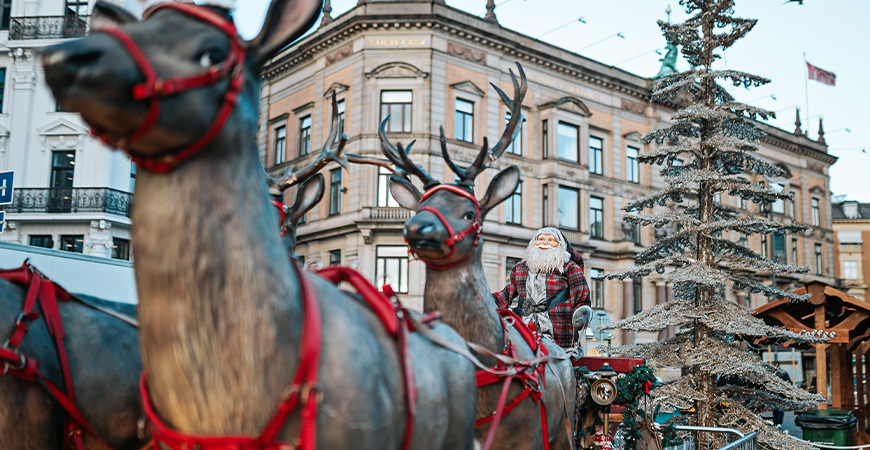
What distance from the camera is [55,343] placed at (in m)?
3.56

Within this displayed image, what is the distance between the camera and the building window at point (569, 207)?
32.8 meters

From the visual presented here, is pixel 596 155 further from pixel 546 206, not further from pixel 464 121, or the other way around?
pixel 464 121

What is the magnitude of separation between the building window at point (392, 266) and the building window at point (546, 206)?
7581 millimetres

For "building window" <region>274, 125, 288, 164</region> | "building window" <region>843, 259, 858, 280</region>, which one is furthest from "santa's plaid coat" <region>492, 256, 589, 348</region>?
"building window" <region>843, 259, 858, 280</region>

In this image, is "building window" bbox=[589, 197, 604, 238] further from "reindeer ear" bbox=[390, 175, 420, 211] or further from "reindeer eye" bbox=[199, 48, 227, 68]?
"reindeer eye" bbox=[199, 48, 227, 68]

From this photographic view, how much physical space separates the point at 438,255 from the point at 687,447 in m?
10.3

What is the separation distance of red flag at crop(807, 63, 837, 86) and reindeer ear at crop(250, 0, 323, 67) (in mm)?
38470

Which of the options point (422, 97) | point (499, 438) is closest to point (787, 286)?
point (422, 97)

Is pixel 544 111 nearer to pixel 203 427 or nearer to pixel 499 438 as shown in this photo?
pixel 499 438

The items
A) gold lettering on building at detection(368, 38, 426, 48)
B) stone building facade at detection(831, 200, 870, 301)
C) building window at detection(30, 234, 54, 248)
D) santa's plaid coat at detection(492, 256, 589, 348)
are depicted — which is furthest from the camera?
stone building facade at detection(831, 200, 870, 301)

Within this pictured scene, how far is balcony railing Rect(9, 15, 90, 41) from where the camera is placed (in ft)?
81.8

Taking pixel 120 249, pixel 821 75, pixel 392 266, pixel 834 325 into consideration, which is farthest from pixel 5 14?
pixel 821 75

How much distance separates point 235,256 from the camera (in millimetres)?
2141

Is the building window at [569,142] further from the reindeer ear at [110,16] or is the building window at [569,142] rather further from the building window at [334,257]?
the reindeer ear at [110,16]
